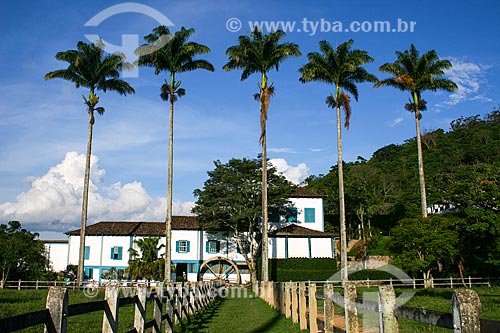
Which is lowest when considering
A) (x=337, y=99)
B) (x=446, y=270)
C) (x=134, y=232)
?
(x=446, y=270)

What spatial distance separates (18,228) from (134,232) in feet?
37.0

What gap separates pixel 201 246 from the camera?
48750mm

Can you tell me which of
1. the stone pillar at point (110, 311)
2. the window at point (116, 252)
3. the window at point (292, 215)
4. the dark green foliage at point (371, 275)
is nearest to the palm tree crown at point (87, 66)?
the window at point (116, 252)

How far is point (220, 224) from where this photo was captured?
45.9 metres

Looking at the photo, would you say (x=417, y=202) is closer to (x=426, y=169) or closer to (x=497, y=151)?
(x=426, y=169)

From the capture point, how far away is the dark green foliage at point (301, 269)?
41.8 meters

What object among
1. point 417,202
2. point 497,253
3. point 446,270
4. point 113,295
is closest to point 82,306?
point 113,295

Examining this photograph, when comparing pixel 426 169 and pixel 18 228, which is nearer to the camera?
pixel 18 228

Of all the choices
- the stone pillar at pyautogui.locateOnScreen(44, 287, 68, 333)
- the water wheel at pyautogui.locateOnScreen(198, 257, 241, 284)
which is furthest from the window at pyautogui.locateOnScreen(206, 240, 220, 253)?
the stone pillar at pyautogui.locateOnScreen(44, 287, 68, 333)

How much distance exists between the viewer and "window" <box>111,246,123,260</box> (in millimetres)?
48281

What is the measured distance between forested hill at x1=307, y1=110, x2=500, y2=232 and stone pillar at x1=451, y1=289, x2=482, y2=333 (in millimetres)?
49593

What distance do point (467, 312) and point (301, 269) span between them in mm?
40221

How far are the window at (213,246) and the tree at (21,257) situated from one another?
14985mm

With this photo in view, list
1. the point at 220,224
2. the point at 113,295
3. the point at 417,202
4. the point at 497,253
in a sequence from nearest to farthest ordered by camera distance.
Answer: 1. the point at 113,295
2. the point at 497,253
3. the point at 220,224
4. the point at 417,202
